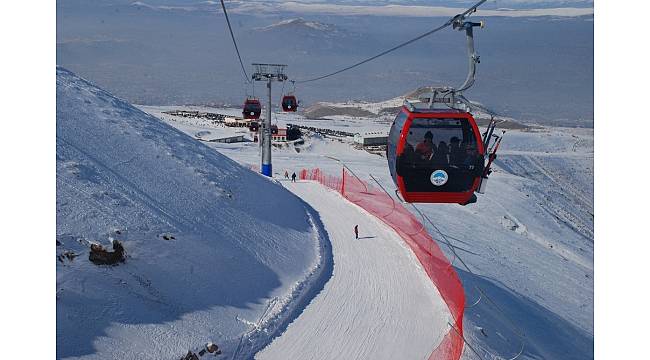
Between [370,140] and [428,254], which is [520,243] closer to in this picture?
[428,254]

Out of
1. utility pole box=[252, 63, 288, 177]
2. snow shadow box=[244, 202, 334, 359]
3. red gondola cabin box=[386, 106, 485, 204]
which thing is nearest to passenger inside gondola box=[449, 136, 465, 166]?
Result: red gondola cabin box=[386, 106, 485, 204]

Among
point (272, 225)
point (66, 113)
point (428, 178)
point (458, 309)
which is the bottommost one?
point (458, 309)

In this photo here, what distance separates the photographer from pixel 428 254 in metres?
18.9

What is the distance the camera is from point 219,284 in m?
13.9

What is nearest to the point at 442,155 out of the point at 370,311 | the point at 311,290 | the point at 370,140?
the point at 370,311

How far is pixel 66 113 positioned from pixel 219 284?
30.7ft

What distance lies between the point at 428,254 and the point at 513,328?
12.6 ft

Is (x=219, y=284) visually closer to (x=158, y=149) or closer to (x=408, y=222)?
(x=158, y=149)

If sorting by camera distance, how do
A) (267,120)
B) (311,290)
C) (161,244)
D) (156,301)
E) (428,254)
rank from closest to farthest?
(156,301) < (161,244) < (311,290) < (428,254) < (267,120)

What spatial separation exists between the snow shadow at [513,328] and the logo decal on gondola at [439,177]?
4.54 meters

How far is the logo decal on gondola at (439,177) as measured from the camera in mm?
10609

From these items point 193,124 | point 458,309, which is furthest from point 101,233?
point 193,124

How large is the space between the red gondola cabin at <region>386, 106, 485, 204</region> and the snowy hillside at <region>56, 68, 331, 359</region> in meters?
5.03

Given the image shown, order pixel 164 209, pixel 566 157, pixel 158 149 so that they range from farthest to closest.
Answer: pixel 566 157
pixel 158 149
pixel 164 209
